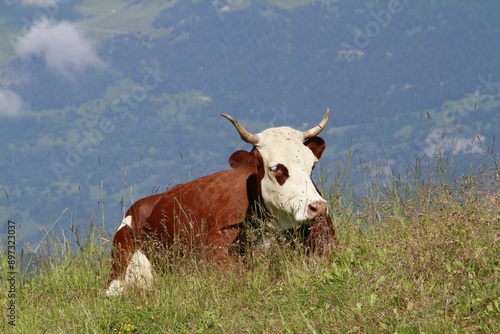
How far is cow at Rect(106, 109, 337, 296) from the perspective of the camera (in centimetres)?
846

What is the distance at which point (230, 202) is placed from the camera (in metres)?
9.09

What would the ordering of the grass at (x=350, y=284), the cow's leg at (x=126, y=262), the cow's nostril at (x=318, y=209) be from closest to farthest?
the grass at (x=350, y=284) → the cow's nostril at (x=318, y=209) → the cow's leg at (x=126, y=262)

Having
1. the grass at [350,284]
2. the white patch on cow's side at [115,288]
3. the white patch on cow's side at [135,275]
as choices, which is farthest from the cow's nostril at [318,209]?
the white patch on cow's side at [115,288]

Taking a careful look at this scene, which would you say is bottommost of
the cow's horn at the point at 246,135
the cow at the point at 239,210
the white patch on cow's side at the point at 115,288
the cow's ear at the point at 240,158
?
the white patch on cow's side at the point at 115,288

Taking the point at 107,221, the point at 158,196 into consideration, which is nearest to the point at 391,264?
the point at 158,196

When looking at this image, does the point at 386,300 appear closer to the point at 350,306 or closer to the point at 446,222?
the point at 350,306

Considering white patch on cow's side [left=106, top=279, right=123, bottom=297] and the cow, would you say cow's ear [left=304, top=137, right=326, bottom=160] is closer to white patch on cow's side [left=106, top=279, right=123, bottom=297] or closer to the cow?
the cow

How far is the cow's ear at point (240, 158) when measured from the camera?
9.09m

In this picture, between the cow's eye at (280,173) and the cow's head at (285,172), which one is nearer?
the cow's head at (285,172)

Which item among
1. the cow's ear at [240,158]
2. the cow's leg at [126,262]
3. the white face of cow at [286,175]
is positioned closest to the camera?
the white face of cow at [286,175]

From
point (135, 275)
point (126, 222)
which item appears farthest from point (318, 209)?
point (126, 222)

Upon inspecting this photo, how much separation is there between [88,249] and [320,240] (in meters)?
Result: 2.85

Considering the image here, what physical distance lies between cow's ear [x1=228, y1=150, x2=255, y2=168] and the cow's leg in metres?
1.34

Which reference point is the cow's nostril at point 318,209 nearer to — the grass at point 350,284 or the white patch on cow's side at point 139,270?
the grass at point 350,284
